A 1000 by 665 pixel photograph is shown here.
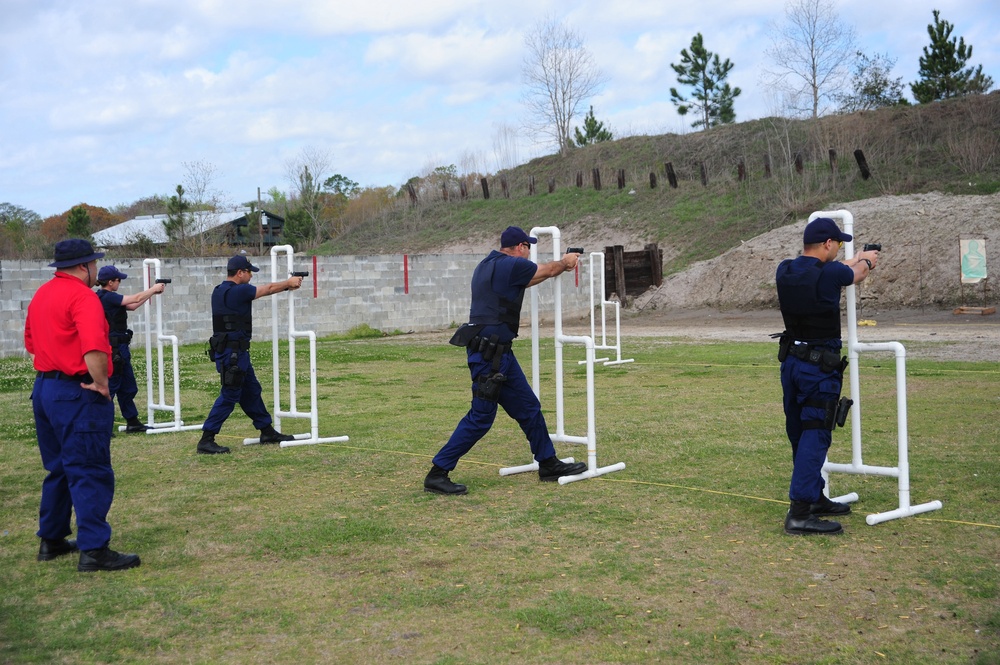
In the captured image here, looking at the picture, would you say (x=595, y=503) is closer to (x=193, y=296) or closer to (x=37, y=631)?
(x=37, y=631)

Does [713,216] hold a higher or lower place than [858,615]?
higher

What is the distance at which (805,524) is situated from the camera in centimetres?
633

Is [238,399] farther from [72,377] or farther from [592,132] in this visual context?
[592,132]

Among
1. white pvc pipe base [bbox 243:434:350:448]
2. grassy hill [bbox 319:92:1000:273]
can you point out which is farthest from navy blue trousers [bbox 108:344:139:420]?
grassy hill [bbox 319:92:1000:273]

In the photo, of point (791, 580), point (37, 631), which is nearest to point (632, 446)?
point (791, 580)

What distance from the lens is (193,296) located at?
2538 cm

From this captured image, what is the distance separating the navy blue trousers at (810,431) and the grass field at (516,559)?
0.36m

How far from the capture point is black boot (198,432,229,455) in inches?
394

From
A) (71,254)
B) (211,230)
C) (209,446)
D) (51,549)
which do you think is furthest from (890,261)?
(211,230)

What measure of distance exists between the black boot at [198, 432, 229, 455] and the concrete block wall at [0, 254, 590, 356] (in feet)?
47.4

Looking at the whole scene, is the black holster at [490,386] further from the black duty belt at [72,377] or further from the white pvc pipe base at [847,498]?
the black duty belt at [72,377]

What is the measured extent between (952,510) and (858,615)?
2408 millimetres

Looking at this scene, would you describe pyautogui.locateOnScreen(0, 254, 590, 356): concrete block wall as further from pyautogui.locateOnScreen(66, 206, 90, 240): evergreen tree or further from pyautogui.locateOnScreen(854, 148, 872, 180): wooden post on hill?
pyautogui.locateOnScreen(66, 206, 90, 240): evergreen tree

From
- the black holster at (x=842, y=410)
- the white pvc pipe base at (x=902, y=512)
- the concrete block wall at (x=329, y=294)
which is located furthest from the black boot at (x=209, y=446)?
the concrete block wall at (x=329, y=294)
